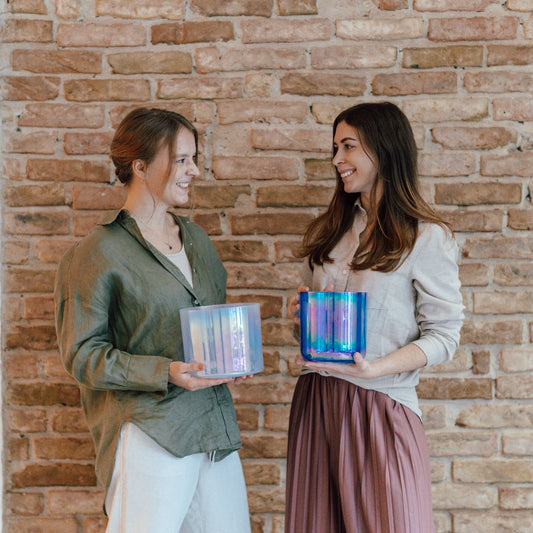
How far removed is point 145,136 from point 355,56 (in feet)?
2.38

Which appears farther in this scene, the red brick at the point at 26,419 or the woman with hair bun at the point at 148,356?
the red brick at the point at 26,419

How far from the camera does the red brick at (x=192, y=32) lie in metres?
1.59

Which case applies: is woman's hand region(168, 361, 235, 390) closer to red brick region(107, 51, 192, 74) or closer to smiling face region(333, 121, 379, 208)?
smiling face region(333, 121, 379, 208)

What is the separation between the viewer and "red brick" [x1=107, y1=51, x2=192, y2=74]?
1.60 metres

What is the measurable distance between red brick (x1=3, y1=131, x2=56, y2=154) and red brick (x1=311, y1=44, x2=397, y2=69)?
791 mm

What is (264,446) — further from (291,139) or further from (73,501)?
(291,139)

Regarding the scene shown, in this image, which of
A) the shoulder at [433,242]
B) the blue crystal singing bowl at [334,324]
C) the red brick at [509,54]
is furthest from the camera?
the red brick at [509,54]

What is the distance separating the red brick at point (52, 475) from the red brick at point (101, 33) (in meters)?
1.22

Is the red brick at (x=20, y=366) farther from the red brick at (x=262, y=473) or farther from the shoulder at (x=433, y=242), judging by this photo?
the shoulder at (x=433, y=242)

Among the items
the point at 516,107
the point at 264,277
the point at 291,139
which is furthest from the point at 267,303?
the point at 516,107

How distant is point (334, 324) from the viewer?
1066mm

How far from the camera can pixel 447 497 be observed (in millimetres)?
1632

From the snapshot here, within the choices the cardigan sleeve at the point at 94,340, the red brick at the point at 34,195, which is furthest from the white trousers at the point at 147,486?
the red brick at the point at 34,195

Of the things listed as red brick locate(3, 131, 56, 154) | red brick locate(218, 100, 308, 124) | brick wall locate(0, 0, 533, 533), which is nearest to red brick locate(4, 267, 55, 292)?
→ brick wall locate(0, 0, 533, 533)
